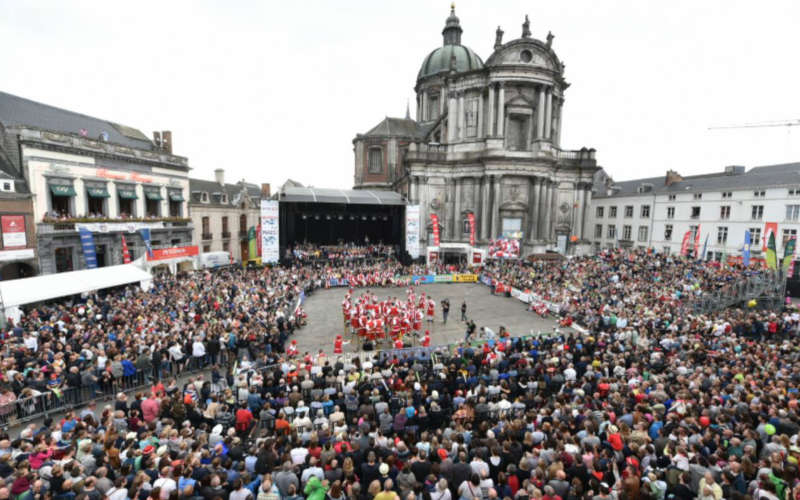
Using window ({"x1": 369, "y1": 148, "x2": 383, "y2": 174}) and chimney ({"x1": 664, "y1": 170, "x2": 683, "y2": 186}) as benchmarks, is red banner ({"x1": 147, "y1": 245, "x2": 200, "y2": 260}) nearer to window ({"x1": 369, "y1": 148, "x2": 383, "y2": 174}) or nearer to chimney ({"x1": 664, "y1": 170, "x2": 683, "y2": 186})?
window ({"x1": 369, "y1": 148, "x2": 383, "y2": 174})

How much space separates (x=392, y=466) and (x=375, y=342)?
33.7ft

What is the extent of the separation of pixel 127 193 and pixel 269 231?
36.6ft

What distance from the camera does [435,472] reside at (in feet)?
21.2

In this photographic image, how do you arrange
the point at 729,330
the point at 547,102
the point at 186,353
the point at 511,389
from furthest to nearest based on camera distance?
the point at 547,102
the point at 729,330
the point at 186,353
the point at 511,389

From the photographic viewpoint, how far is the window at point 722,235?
125ft

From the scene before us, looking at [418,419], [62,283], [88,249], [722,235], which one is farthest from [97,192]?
[722,235]

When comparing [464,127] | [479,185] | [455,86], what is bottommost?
[479,185]

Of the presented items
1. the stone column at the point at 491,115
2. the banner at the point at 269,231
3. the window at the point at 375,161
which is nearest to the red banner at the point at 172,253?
the banner at the point at 269,231

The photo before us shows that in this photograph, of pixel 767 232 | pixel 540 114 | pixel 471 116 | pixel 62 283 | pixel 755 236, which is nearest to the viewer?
pixel 62 283

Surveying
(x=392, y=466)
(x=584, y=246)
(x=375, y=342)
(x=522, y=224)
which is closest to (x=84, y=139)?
(x=375, y=342)

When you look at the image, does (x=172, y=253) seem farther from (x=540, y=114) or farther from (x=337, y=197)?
(x=540, y=114)

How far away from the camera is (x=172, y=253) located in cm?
2944

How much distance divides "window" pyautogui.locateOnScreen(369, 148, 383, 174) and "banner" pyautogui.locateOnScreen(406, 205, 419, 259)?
77.9 ft

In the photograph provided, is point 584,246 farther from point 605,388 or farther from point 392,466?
point 392,466
